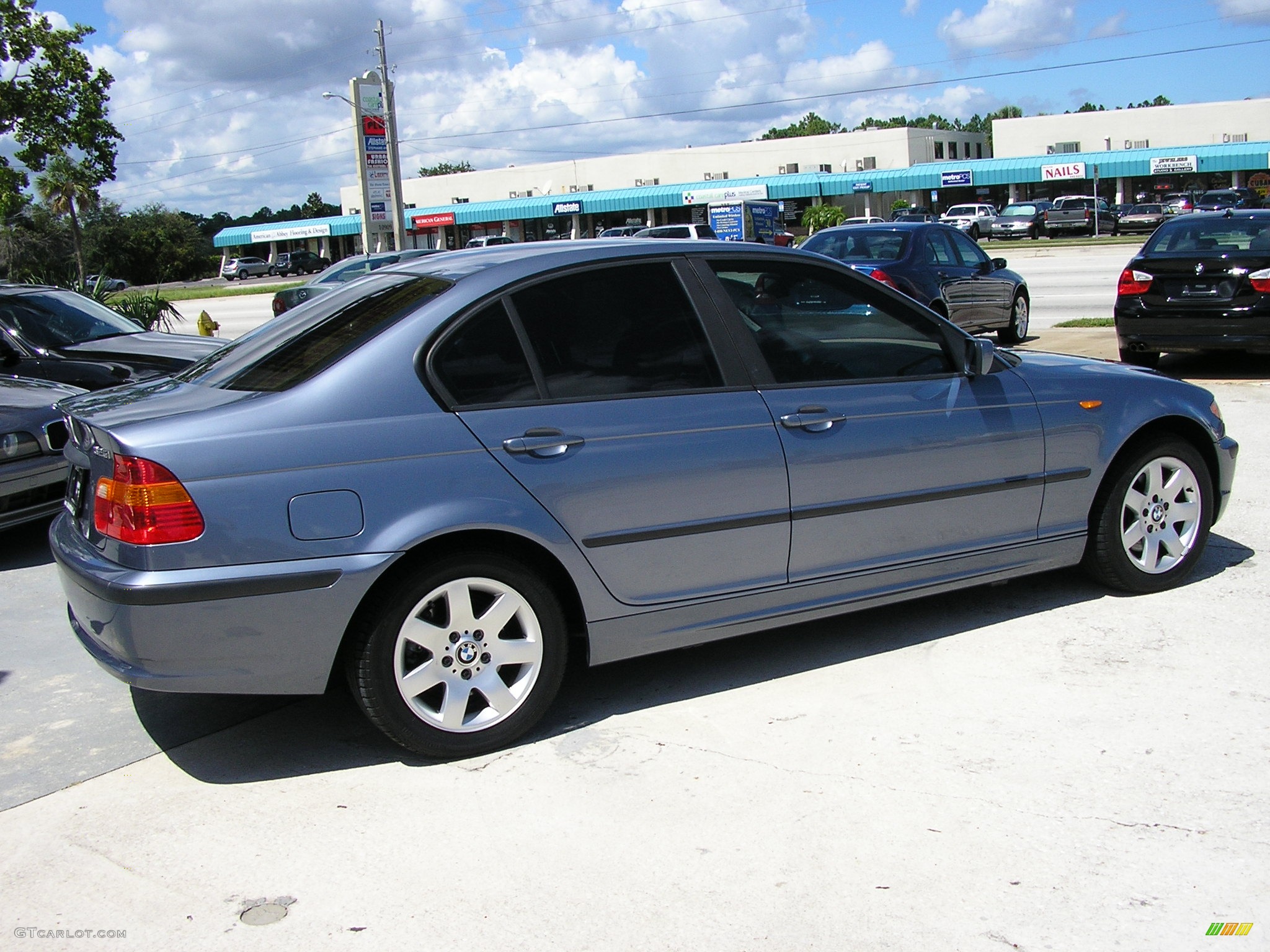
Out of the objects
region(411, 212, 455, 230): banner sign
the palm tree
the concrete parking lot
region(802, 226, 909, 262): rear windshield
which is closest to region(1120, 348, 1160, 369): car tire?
region(802, 226, 909, 262): rear windshield

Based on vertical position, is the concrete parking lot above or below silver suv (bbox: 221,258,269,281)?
below

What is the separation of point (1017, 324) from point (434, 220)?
6339 centimetres

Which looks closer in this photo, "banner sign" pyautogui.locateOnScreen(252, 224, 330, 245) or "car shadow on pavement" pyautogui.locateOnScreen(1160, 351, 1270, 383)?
"car shadow on pavement" pyautogui.locateOnScreen(1160, 351, 1270, 383)

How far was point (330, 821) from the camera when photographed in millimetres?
3516

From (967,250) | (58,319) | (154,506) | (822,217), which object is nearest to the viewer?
(154,506)

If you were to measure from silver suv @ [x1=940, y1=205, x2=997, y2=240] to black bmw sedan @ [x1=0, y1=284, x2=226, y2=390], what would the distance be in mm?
44744

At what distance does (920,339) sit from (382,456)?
7.60 feet

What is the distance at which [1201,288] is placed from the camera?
34.4 feet

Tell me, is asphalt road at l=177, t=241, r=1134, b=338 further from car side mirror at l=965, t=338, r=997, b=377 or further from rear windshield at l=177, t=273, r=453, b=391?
rear windshield at l=177, t=273, r=453, b=391

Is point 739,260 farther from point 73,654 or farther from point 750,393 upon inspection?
point 73,654

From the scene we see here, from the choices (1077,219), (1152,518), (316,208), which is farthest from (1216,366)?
(316,208)

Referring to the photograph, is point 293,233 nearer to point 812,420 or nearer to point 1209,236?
point 1209,236

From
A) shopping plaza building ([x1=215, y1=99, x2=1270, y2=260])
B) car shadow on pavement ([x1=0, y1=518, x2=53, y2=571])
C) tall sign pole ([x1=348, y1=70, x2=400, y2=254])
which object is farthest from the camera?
shopping plaza building ([x1=215, y1=99, x2=1270, y2=260])

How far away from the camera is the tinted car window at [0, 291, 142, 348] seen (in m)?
9.32
